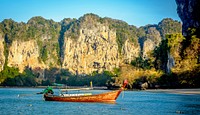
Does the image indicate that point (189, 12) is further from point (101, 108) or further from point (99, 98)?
point (101, 108)

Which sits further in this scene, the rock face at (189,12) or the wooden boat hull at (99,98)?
the rock face at (189,12)

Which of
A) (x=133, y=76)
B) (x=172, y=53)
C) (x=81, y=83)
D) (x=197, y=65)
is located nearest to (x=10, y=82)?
(x=81, y=83)

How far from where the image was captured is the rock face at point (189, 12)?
119869 millimetres

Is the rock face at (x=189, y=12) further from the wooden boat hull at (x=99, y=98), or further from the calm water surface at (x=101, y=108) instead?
the wooden boat hull at (x=99, y=98)

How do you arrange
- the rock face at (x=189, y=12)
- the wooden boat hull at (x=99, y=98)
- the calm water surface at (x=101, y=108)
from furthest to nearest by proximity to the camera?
1. the rock face at (x=189, y=12)
2. the wooden boat hull at (x=99, y=98)
3. the calm water surface at (x=101, y=108)

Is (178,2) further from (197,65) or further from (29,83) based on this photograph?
(29,83)

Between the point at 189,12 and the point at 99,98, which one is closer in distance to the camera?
the point at 99,98

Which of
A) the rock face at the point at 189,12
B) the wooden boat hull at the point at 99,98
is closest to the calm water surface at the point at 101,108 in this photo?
the wooden boat hull at the point at 99,98

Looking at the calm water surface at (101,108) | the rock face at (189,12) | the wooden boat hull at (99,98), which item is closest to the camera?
the calm water surface at (101,108)

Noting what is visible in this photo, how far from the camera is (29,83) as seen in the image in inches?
7549

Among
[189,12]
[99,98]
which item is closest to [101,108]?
[99,98]

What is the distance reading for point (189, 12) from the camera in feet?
408

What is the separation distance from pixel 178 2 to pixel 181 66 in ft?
130

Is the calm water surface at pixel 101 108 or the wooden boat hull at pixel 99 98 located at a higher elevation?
the wooden boat hull at pixel 99 98
